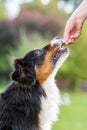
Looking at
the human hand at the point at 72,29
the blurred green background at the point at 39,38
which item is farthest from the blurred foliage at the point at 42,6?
the human hand at the point at 72,29

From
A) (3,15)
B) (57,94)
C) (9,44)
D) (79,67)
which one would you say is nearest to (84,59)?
(79,67)

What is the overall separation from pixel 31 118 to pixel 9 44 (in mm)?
28921

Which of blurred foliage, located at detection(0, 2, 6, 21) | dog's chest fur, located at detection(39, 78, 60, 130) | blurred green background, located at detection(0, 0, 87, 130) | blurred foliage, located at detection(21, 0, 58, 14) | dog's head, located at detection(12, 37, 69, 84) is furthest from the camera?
blurred foliage, located at detection(21, 0, 58, 14)

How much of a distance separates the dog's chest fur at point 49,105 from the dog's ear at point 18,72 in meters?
0.34

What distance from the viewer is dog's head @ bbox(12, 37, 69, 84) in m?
6.76

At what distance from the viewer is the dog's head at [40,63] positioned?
22.2 ft

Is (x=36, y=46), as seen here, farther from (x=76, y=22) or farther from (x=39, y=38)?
(x=76, y=22)

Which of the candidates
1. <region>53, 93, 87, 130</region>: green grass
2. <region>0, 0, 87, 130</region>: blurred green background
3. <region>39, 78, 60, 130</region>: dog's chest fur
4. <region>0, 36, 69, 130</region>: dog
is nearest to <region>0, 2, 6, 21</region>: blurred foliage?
<region>0, 0, 87, 130</region>: blurred green background

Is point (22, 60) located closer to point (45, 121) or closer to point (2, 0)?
point (45, 121)

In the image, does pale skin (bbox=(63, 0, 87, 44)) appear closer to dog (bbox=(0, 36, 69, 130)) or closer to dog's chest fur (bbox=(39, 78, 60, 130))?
dog (bbox=(0, 36, 69, 130))

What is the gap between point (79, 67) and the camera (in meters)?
36.4

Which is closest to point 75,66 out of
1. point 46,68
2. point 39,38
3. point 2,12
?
point 39,38

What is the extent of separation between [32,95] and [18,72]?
322 mm

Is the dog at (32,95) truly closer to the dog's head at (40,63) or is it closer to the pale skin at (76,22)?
the dog's head at (40,63)
